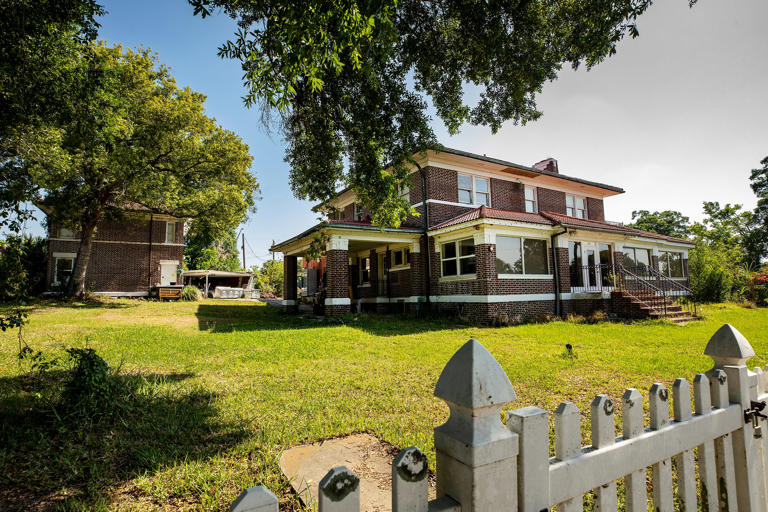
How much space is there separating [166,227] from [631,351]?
31286mm

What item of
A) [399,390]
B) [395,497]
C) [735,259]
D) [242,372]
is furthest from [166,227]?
[735,259]

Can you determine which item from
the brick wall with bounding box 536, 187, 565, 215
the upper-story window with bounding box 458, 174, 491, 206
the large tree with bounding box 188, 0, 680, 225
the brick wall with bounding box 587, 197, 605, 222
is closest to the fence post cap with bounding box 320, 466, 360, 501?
the large tree with bounding box 188, 0, 680, 225

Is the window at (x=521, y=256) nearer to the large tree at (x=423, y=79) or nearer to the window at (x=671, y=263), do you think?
the large tree at (x=423, y=79)

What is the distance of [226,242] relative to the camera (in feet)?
211

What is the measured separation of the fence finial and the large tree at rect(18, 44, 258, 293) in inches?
776

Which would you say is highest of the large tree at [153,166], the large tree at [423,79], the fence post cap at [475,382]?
the large tree at [153,166]

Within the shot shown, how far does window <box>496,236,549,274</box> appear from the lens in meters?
14.3

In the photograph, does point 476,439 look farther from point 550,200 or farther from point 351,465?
point 550,200

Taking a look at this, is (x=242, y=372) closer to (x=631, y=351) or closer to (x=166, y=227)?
(x=631, y=351)

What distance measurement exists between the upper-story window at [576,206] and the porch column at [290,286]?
1519cm

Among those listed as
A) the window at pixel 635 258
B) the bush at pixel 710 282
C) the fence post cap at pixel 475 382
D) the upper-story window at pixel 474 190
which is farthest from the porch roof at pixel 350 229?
the bush at pixel 710 282

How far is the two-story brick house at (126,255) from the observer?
25.9 meters

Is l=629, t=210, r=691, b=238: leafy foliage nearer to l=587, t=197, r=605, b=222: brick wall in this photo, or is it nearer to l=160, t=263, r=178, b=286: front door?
l=587, t=197, r=605, b=222: brick wall

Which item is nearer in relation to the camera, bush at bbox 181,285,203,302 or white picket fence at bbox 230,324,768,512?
white picket fence at bbox 230,324,768,512
